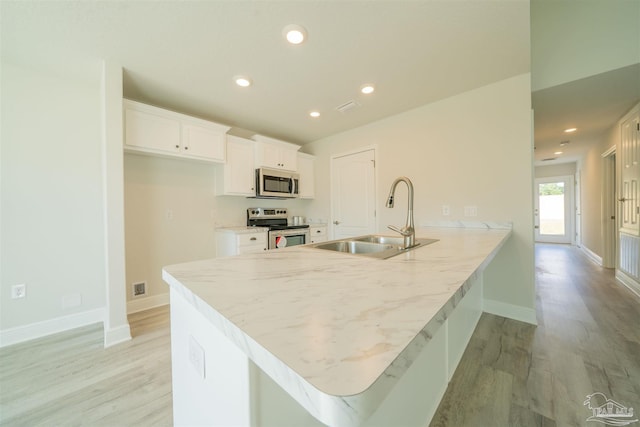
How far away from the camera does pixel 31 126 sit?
6.79 ft

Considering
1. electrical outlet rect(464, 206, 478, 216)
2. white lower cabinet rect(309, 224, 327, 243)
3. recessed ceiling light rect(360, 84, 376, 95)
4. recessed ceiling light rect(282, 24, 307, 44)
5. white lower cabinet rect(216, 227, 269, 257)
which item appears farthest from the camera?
white lower cabinet rect(309, 224, 327, 243)

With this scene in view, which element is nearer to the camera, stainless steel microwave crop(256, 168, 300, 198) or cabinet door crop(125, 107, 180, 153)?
cabinet door crop(125, 107, 180, 153)

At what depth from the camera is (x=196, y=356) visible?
29.0 inches

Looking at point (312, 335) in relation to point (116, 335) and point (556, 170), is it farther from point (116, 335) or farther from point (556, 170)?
point (556, 170)

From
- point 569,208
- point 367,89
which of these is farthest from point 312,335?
point 569,208

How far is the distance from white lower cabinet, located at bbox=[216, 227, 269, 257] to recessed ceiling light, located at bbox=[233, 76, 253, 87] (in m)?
1.67

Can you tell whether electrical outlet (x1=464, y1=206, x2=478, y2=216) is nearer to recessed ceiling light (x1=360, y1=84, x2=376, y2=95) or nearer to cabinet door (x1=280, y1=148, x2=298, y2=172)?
recessed ceiling light (x1=360, y1=84, x2=376, y2=95)

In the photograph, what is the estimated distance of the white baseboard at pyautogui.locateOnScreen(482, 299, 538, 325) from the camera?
2.20 metres

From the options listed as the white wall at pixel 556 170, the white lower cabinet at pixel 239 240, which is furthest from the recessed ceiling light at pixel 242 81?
the white wall at pixel 556 170

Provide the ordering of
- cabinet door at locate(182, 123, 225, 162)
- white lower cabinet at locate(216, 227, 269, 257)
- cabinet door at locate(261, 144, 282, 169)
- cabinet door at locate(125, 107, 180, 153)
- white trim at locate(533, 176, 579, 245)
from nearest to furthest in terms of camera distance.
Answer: cabinet door at locate(125, 107, 180, 153)
cabinet door at locate(182, 123, 225, 162)
white lower cabinet at locate(216, 227, 269, 257)
cabinet door at locate(261, 144, 282, 169)
white trim at locate(533, 176, 579, 245)

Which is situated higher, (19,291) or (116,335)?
(19,291)

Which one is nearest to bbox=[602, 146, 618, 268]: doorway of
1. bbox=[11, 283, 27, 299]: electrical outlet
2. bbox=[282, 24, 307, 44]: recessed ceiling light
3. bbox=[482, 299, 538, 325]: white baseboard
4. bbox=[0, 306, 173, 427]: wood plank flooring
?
bbox=[482, 299, 538, 325]: white baseboard

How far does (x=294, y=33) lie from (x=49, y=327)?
129 inches

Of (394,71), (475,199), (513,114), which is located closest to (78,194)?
(394,71)
